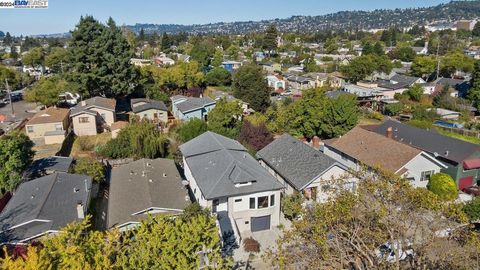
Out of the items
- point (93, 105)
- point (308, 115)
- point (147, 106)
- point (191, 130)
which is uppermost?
point (93, 105)

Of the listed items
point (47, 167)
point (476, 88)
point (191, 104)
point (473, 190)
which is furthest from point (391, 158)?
point (476, 88)

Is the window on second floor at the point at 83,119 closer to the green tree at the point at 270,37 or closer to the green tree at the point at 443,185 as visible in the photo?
the green tree at the point at 443,185

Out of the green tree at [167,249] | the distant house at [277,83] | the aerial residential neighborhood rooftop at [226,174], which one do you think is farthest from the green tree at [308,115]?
the distant house at [277,83]

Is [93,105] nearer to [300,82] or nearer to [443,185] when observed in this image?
[443,185]

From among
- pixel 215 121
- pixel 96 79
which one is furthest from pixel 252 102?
pixel 96 79

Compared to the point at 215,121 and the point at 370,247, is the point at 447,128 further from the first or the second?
the point at 370,247

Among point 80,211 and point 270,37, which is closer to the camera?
point 80,211
